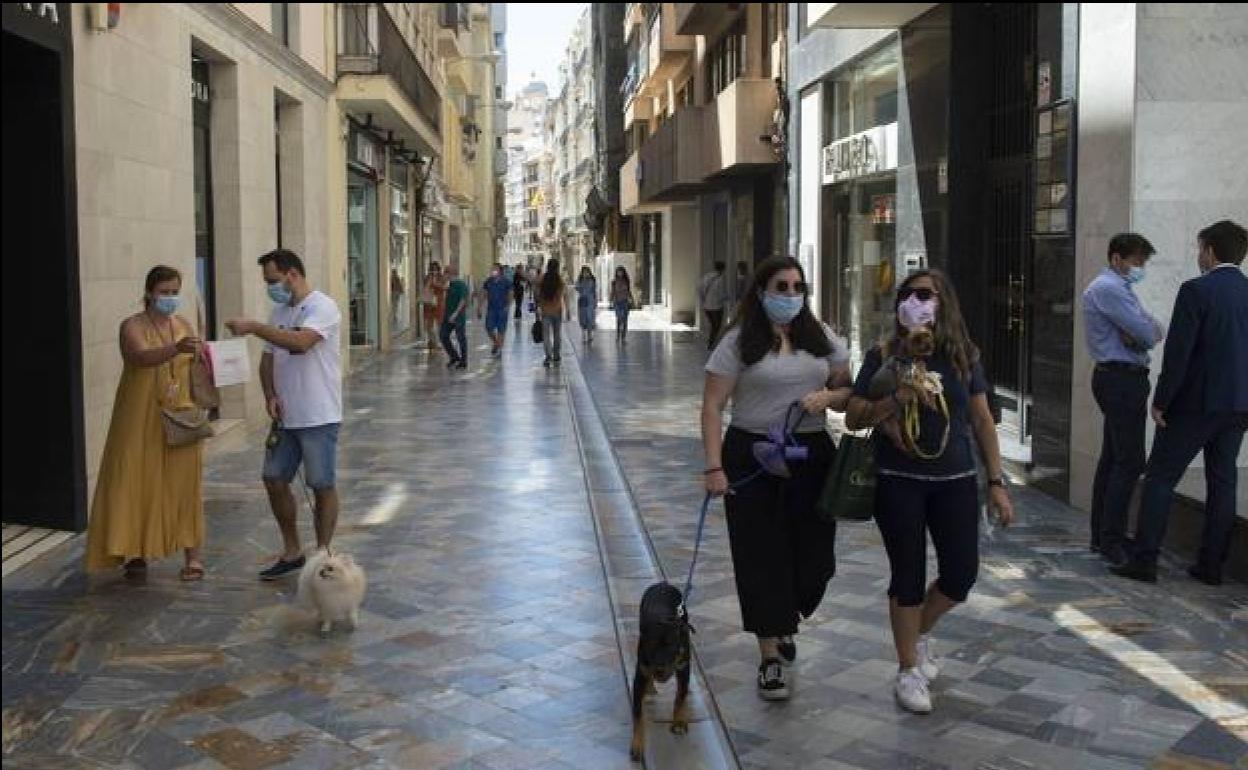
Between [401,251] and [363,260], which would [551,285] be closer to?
[363,260]

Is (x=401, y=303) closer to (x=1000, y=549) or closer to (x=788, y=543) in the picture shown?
(x=1000, y=549)

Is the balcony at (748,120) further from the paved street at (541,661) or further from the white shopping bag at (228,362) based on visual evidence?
the white shopping bag at (228,362)

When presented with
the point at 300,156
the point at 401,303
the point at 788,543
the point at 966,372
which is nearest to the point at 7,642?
the point at 788,543

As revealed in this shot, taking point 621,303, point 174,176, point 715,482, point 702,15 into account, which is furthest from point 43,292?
point 702,15

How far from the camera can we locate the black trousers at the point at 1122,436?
7129 mm

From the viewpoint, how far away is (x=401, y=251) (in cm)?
2906

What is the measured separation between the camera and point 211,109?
491 inches

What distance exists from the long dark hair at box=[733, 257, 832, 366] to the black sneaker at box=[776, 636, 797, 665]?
1214mm

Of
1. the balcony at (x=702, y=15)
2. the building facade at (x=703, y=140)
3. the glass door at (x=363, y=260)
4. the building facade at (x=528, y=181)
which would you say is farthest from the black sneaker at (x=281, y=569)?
the building facade at (x=528, y=181)

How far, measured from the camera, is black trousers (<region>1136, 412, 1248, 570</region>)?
6.66m

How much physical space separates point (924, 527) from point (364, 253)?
20.9 metres

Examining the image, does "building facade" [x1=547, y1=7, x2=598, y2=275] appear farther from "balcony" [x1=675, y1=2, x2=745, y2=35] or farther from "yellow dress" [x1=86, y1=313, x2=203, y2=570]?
"yellow dress" [x1=86, y1=313, x2=203, y2=570]

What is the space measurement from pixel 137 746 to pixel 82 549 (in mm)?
3354

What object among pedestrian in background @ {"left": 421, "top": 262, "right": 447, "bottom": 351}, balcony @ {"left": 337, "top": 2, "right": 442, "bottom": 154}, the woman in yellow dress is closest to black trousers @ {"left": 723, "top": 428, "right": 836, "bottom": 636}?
the woman in yellow dress
